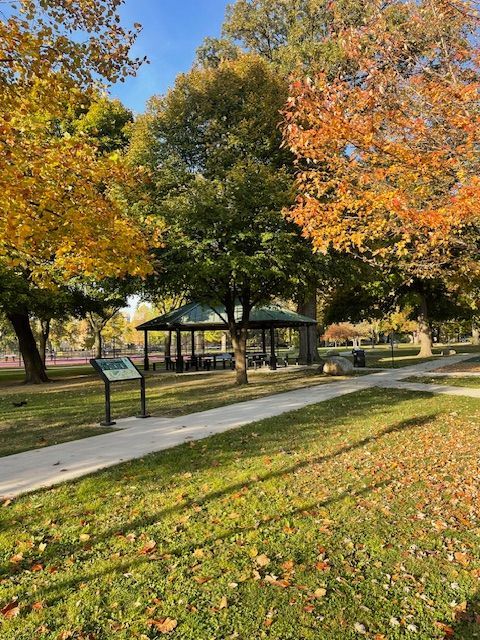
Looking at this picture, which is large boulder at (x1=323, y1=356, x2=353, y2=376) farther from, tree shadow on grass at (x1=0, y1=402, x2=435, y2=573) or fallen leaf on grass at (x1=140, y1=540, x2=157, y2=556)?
fallen leaf on grass at (x1=140, y1=540, x2=157, y2=556)

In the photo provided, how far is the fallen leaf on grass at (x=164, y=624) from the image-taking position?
3.15 m

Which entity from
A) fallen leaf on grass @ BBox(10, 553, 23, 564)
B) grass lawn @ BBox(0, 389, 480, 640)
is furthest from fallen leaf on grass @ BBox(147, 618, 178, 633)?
fallen leaf on grass @ BBox(10, 553, 23, 564)

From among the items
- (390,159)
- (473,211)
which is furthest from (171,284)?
(473,211)

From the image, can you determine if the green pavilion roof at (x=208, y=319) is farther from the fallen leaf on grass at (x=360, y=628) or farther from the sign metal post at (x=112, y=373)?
the fallen leaf on grass at (x=360, y=628)

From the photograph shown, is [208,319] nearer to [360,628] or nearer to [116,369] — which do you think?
[116,369]

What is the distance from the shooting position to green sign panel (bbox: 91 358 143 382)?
10.3 metres

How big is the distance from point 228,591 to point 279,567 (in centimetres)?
51

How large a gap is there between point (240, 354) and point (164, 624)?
15.1 m

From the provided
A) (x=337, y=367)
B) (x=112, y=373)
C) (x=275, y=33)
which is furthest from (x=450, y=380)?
(x=275, y=33)

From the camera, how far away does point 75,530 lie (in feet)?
15.4

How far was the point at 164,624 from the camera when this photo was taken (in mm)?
3188

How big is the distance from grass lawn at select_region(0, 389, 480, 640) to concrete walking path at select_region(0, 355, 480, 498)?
20.0 inches

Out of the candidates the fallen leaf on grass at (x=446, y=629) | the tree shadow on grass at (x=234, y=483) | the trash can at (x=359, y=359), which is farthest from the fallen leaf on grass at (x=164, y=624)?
the trash can at (x=359, y=359)

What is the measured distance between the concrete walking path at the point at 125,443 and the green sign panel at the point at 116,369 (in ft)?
2.99
